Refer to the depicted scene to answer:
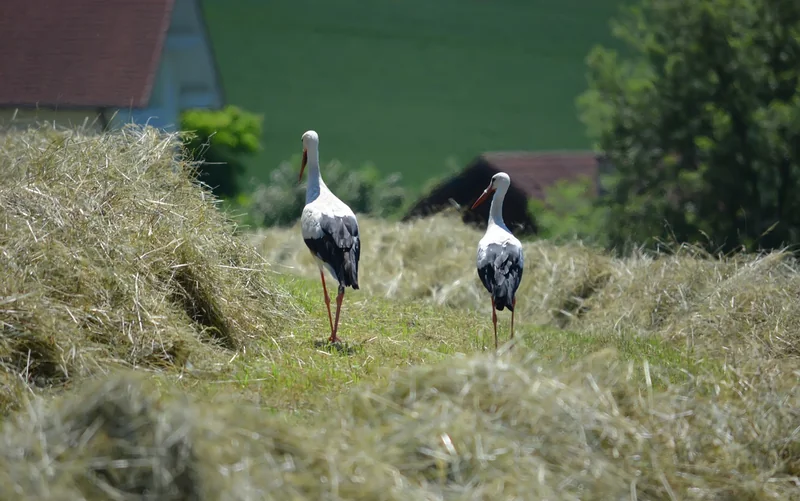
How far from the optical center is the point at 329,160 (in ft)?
73.9

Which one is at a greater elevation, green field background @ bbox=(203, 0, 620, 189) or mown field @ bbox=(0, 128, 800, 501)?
mown field @ bbox=(0, 128, 800, 501)

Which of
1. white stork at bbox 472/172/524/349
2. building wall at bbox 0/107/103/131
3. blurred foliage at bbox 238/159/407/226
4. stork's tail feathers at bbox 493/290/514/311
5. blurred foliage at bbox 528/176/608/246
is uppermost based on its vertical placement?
white stork at bbox 472/172/524/349

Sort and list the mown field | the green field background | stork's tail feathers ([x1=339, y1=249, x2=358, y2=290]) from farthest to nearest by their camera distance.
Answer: the green field background < stork's tail feathers ([x1=339, y1=249, x2=358, y2=290]) < the mown field

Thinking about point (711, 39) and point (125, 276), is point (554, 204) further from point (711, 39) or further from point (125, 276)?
point (125, 276)

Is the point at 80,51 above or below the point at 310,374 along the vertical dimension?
above

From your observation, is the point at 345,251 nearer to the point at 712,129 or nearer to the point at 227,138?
the point at 712,129

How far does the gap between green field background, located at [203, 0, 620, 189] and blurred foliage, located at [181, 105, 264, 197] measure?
42.2 inches

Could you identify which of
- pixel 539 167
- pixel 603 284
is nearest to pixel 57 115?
pixel 603 284

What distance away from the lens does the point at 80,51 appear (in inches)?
599

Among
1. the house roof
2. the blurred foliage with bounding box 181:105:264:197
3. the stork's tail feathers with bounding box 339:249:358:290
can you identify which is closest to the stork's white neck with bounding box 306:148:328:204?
the stork's tail feathers with bounding box 339:249:358:290

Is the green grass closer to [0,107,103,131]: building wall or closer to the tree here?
[0,107,103,131]: building wall

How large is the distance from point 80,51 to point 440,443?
1231 cm

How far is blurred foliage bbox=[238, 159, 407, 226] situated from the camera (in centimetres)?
1905

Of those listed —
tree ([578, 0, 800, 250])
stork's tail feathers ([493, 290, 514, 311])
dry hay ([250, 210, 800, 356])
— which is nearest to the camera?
stork's tail feathers ([493, 290, 514, 311])
